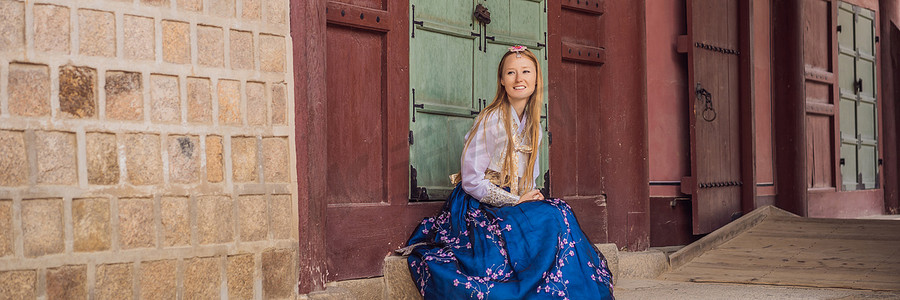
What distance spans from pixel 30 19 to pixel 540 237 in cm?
210

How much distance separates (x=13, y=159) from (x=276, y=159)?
3.32 feet

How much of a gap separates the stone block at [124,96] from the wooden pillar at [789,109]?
20.4 ft

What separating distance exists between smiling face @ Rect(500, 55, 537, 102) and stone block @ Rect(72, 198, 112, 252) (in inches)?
72.4

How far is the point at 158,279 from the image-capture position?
320cm

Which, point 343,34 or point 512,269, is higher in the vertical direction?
point 343,34

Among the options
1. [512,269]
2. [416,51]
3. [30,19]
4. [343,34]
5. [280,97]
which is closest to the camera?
[30,19]

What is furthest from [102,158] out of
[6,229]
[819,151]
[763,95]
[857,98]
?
[857,98]

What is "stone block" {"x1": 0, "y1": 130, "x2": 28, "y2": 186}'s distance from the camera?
282cm

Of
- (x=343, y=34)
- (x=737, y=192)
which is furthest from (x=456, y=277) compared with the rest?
(x=737, y=192)

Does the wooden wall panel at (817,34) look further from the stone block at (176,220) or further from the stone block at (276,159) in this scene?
the stone block at (176,220)

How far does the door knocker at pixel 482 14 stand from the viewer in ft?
15.8

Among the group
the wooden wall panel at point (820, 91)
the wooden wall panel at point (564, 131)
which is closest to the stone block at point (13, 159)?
the wooden wall panel at point (564, 131)

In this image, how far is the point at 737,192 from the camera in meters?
7.23

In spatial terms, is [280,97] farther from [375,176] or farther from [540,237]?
[540,237]
